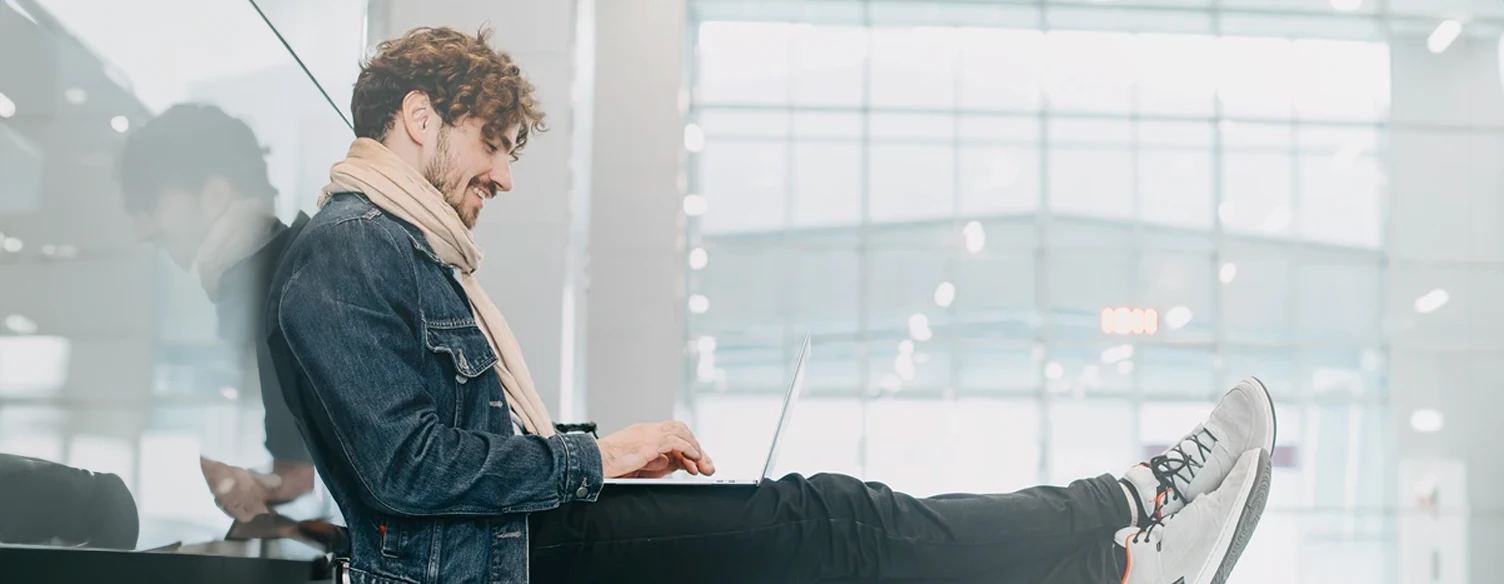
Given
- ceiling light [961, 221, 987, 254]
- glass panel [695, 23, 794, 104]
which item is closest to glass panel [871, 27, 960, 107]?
glass panel [695, 23, 794, 104]

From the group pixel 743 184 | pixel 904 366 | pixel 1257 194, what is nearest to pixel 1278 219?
pixel 1257 194

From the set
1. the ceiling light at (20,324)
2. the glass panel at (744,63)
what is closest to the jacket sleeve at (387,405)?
the ceiling light at (20,324)

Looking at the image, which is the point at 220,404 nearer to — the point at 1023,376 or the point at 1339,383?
the point at 1023,376

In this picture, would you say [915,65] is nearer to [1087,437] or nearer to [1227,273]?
[1227,273]

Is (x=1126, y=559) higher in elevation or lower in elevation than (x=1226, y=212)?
lower

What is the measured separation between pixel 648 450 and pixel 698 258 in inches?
224

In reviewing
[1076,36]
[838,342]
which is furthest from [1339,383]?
[838,342]

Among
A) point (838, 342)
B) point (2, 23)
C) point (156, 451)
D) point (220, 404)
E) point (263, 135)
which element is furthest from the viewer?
point (838, 342)

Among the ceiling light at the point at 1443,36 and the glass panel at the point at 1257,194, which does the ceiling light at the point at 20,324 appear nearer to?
the glass panel at the point at 1257,194

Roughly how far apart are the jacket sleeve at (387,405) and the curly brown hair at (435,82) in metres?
0.37

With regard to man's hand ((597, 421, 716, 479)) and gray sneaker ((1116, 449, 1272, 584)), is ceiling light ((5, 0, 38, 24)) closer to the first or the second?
man's hand ((597, 421, 716, 479))

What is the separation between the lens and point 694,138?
302 inches

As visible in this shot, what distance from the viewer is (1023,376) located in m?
Answer: 7.74

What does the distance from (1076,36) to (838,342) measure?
273 centimetres
